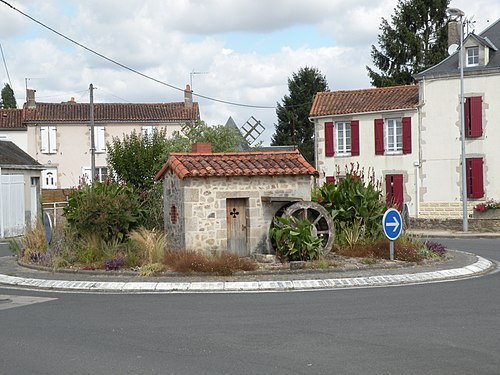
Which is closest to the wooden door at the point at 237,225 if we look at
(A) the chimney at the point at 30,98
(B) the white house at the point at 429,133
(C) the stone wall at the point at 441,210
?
(B) the white house at the point at 429,133

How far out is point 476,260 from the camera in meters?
19.0

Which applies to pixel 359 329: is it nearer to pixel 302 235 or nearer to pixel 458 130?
pixel 302 235

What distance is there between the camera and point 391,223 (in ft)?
56.4

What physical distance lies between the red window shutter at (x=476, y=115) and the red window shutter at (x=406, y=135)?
3.02 meters

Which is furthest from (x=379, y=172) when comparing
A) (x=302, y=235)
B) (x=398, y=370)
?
(x=398, y=370)

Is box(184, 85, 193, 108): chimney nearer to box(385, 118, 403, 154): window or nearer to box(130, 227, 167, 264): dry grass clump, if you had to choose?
box(385, 118, 403, 154): window

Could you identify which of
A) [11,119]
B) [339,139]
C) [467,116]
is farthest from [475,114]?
[11,119]

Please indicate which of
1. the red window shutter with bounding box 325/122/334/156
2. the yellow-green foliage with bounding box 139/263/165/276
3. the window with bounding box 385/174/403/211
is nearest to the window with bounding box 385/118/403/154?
the window with bounding box 385/174/403/211

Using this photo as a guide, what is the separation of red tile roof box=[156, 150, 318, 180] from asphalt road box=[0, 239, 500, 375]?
4616 millimetres

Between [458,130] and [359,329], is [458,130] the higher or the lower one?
the higher one

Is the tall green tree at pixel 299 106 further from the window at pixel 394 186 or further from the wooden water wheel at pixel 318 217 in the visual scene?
the wooden water wheel at pixel 318 217

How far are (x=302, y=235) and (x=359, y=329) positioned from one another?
7.14 metres

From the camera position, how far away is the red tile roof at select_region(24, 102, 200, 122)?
173 feet

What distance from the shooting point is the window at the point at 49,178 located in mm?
53000
